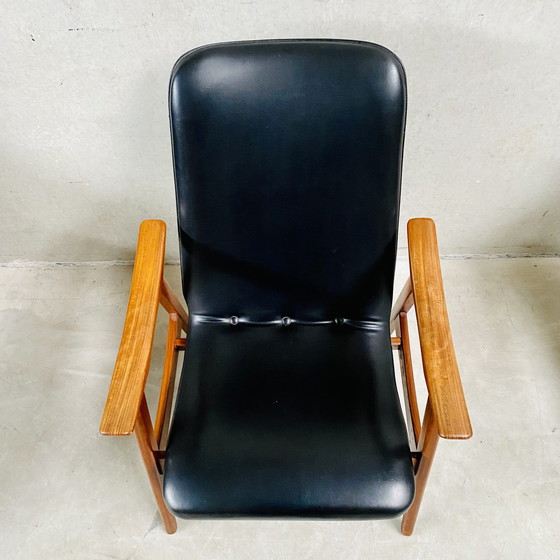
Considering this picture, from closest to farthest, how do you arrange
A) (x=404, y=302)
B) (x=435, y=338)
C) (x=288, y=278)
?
1. (x=435, y=338)
2. (x=288, y=278)
3. (x=404, y=302)

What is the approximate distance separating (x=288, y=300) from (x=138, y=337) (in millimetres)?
356

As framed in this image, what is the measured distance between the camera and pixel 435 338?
90 centimetres

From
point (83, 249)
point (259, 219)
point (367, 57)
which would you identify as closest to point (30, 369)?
point (83, 249)

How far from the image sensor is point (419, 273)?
994 mm

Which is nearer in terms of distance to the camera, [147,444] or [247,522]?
[147,444]

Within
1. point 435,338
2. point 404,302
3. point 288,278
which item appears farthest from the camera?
point 404,302

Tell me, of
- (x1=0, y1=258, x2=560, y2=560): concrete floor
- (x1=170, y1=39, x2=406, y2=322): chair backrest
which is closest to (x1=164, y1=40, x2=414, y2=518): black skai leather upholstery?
(x1=170, y1=39, x2=406, y2=322): chair backrest

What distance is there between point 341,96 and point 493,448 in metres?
1.00

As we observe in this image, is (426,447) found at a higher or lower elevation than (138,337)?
lower

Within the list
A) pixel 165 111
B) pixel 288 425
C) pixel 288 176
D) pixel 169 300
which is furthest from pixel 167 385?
pixel 165 111

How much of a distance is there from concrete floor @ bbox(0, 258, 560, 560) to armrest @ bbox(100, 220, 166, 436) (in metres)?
0.56

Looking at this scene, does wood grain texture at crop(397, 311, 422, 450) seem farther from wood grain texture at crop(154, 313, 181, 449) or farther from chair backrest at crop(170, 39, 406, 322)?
wood grain texture at crop(154, 313, 181, 449)

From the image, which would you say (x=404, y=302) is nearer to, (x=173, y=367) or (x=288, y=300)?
(x=288, y=300)

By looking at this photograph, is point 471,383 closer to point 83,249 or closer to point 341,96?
point 341,96
